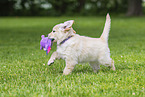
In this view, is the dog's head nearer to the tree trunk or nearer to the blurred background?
the tree trunk

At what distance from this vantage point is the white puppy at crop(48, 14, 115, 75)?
13.1 feet

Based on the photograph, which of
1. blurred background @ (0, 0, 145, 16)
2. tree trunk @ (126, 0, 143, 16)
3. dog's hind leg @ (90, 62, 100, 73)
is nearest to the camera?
dog's hind leg @ (90, 62, 100, 73)

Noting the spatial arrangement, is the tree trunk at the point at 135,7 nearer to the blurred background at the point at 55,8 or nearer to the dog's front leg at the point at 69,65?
the blurred background at the point at 55,8

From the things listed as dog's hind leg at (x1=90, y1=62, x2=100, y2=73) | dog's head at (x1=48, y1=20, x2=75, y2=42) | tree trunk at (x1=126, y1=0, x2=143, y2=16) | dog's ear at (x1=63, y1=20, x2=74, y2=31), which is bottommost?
tree trunk at (x1=126, y1=0, x2=143, y2=16)

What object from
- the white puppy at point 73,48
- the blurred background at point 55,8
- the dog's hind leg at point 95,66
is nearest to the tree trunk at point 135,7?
the blurred background at point 55,8

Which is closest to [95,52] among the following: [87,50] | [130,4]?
[87,50]

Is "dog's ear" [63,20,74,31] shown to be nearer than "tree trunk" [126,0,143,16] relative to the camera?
Yes

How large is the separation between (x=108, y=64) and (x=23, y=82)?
1534 mm

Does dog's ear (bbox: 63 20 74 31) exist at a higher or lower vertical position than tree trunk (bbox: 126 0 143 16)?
higher

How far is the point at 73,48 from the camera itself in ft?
13.2

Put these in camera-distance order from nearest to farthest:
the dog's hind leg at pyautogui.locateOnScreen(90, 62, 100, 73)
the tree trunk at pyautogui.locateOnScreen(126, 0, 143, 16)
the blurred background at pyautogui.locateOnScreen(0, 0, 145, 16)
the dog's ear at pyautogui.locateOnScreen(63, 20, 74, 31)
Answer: the dog's ear at pyautogui.locateOnScreen(63, 20, 74, 31) → the dog's hind leg at pyautogui.locateOnScreen(90, 62, 100, 73) → the tree trunk at pyautogui.locateOnScreen(126, 0, 143, 16) → the blurred background at pyautogui.locateOnScreen(0, 0, 145, 16)

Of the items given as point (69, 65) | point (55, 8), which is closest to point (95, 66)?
point (69, 65)

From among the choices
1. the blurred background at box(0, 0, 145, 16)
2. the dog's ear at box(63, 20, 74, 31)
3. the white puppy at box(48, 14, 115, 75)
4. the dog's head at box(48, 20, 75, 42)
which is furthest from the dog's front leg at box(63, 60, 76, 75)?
the blurred background at box(0, 0, 145, 16)

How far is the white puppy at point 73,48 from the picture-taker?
401 centimetres
